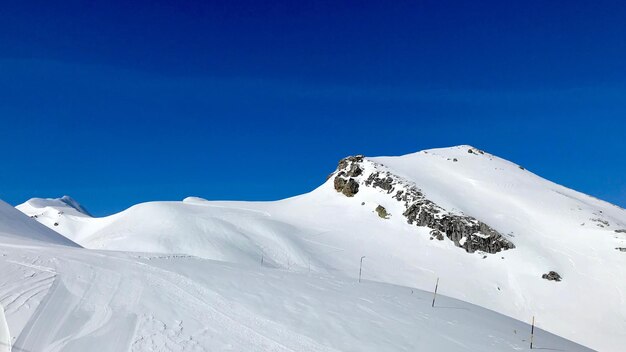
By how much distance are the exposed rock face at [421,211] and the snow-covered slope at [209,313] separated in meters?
27.1

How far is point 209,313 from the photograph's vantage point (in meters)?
8.42

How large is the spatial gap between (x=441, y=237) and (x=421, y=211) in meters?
3.82

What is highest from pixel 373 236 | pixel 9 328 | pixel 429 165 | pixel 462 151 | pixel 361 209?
pixel 462 151

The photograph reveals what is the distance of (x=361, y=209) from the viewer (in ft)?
155

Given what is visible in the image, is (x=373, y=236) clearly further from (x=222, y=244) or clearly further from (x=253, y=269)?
(x=253, y=269)

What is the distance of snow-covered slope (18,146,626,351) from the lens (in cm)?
3044

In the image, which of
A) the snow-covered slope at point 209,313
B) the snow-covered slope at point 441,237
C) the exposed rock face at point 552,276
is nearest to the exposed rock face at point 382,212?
the snow-covered slope at point 441,237

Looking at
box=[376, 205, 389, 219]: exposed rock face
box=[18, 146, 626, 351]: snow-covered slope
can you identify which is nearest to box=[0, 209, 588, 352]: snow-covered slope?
box=[18, 146, 626, 351]: snow-covered slope

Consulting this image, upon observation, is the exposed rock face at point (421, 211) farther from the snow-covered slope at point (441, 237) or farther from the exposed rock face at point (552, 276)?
the exposed rock face at point (552, 276)

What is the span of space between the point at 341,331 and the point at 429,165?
52426 millimetres

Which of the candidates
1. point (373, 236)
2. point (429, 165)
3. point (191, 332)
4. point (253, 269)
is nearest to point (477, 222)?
point (373, 236)

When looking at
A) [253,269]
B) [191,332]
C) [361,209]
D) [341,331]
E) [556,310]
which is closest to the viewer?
[191,332]

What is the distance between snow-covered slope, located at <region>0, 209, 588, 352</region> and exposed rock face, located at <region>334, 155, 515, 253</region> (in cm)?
2708

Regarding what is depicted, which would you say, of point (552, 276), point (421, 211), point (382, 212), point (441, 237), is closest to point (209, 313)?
point (552, 276)
